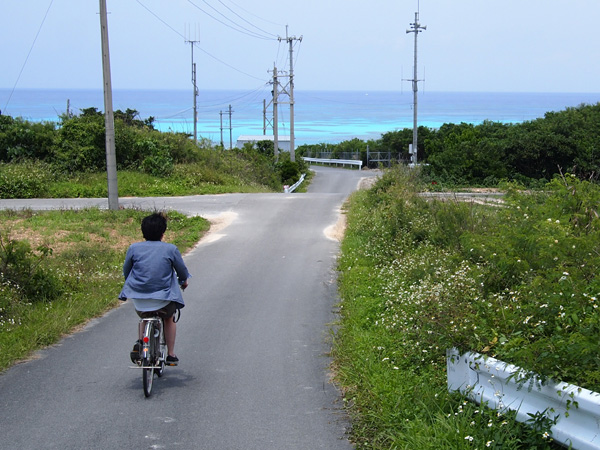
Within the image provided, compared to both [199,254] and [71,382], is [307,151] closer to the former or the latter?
[199,254]

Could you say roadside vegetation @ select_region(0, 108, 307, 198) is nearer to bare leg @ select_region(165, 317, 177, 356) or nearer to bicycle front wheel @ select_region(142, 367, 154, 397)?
bare leg @ select_region(165, 317, 177, 356)

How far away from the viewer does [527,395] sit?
4.43 metres

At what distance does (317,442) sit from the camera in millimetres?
5055

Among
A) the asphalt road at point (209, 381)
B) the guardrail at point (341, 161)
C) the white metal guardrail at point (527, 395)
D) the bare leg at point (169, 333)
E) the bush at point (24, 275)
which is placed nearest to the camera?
the white metal guardrail at point (527, 395)

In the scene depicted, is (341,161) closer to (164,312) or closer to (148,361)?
(164,312)

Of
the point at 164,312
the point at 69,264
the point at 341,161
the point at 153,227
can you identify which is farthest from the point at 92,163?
the point at 341,161

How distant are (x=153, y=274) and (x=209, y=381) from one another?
1233mm

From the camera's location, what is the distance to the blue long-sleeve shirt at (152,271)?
20.4ft

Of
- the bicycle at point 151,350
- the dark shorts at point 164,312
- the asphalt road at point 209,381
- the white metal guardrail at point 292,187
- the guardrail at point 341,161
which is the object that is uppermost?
the guardrail at point 341,161

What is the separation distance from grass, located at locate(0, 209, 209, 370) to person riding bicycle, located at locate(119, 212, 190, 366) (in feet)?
5.98

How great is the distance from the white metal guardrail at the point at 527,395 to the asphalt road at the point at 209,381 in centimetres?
108

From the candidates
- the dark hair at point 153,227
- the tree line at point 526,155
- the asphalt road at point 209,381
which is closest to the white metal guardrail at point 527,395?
the asphalt road at point 209,381

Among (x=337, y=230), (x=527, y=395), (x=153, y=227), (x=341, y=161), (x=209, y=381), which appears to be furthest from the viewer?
(x=341, y=161)

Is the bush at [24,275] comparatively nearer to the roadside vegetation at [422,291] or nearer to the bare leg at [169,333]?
the roadside vegetation at [422,291]
